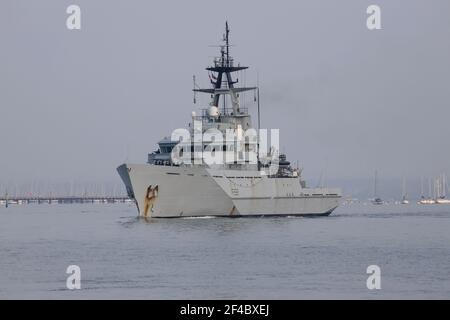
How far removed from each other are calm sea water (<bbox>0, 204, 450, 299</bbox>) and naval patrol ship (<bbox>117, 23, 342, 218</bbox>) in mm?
2224

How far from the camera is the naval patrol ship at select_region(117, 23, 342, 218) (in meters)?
66.8

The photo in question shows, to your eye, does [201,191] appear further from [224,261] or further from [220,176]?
[224,261]

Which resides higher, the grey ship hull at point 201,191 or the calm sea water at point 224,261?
the grey ship hull at point 201,191

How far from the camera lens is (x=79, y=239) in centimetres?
5812

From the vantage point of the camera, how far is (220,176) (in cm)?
6819

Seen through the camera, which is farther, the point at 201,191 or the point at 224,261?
the point at 201,191

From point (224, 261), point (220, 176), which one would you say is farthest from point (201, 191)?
point (224, 261)

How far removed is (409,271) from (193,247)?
43.5ft

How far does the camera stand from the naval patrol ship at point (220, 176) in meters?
66.8

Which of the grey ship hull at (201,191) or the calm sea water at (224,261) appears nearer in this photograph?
the calm sea water at (224,261)

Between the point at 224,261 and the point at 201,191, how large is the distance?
24.8 meters

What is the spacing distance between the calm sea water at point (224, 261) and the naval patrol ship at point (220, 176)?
2224 millimetres

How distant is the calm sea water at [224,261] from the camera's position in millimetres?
34188

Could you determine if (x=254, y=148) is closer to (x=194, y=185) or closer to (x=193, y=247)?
(x=194, y=185)
